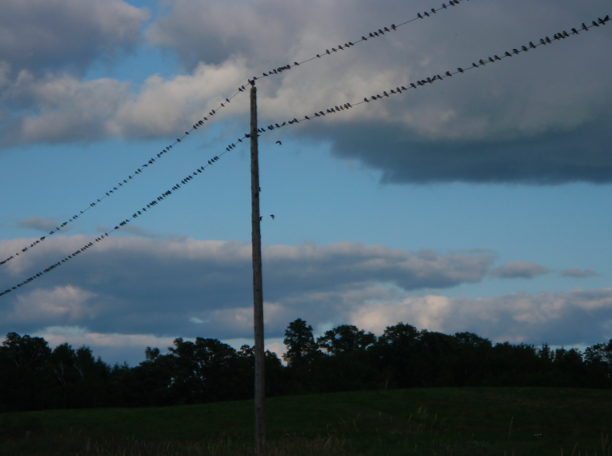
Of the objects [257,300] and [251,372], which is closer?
[257,300]

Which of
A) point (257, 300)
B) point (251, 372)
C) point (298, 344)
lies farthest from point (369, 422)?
point (298, 344)

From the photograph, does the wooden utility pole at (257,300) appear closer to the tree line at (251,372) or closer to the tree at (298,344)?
the tree line at (251,372)

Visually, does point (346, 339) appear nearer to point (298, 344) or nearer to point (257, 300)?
point (298, 344)

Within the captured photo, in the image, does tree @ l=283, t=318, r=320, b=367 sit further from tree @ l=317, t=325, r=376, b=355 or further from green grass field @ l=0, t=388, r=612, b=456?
green grass field @ l=0, t=388, r=612, b=456

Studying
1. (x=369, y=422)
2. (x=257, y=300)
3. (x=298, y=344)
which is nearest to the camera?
(x=257, y=300)

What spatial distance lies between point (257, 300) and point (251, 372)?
7649cm

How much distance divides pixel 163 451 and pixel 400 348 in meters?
96.0

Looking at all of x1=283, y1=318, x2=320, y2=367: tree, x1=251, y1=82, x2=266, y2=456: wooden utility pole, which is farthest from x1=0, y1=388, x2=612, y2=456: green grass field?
x1=283, y1=318, x2=320, y2=367: tree

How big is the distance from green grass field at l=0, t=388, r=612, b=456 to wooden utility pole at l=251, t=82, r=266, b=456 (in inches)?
271

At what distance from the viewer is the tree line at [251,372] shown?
294 ft

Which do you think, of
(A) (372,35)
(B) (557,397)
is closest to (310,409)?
(B) (557,397)

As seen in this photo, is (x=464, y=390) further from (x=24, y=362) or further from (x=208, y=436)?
(x=24, y=362)

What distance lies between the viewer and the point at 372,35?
18250 millimetres

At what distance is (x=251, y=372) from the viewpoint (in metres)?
93.1
